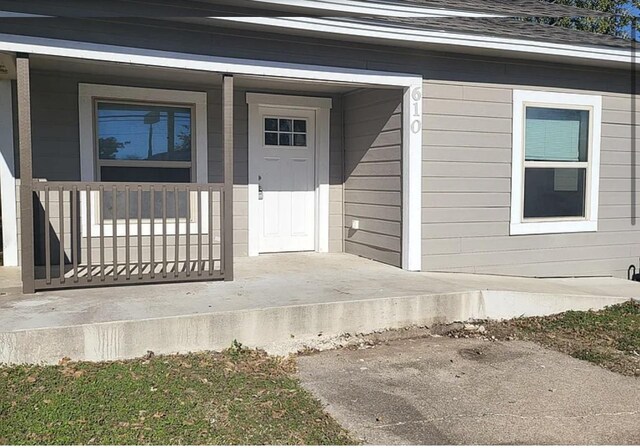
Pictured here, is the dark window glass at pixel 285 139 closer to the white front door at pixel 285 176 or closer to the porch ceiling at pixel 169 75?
the white front door at pixel 285 176

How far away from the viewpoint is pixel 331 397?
374 cm

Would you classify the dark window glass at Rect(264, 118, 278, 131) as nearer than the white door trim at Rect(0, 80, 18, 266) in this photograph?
No

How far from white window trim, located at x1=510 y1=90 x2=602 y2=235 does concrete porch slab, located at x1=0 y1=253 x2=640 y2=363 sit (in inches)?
32.9

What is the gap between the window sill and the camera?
23.3 ft

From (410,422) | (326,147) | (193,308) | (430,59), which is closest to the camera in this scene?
(410,422)

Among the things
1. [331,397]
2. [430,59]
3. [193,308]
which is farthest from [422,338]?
[430,59]

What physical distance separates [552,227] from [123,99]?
5619 millimetres

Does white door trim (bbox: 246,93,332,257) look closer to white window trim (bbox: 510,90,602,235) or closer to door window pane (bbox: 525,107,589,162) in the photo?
white window trim (bbox: 510,90,602,235)

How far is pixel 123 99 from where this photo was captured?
6.58 m

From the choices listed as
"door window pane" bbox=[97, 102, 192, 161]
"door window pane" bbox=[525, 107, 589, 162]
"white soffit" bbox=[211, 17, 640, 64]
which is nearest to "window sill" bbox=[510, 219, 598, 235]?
"door window pane" bbox=[525, 107, 589, 162]

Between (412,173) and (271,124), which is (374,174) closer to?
(412,173)

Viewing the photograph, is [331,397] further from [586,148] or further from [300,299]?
[586,148]

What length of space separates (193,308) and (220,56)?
103 inches

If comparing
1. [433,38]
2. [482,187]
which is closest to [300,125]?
[433,38]
